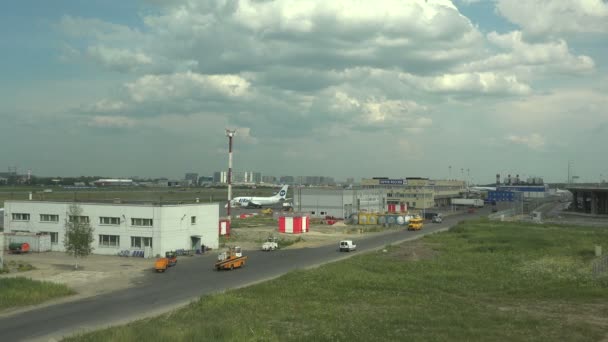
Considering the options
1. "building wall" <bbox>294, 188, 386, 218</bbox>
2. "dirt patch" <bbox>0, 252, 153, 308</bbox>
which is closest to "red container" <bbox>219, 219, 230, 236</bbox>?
"dirt patch" <bbox>0, 252, 153, 308</bbox>

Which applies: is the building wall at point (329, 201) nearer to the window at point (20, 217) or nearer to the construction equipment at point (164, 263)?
the window at point (20, 217)

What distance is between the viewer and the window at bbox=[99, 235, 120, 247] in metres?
69.5

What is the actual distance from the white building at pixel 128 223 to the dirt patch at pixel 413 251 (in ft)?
89.3

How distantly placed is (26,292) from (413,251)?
46701 mm

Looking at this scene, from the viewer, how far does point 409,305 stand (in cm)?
3709

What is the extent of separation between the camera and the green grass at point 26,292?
39719 mm

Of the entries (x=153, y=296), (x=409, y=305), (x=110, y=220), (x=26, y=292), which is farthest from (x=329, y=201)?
(x=26, y=292)

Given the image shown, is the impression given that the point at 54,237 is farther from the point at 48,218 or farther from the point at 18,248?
the point at 18,248

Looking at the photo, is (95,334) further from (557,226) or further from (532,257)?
(557,226)

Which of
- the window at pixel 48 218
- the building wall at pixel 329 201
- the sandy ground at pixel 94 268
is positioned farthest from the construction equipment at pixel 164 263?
the building wall at pixel 329 201

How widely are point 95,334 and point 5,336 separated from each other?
240 inches

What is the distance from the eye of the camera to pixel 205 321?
105 feet

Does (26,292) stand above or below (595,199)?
below

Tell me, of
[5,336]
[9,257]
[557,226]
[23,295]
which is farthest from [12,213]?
[557,226]
